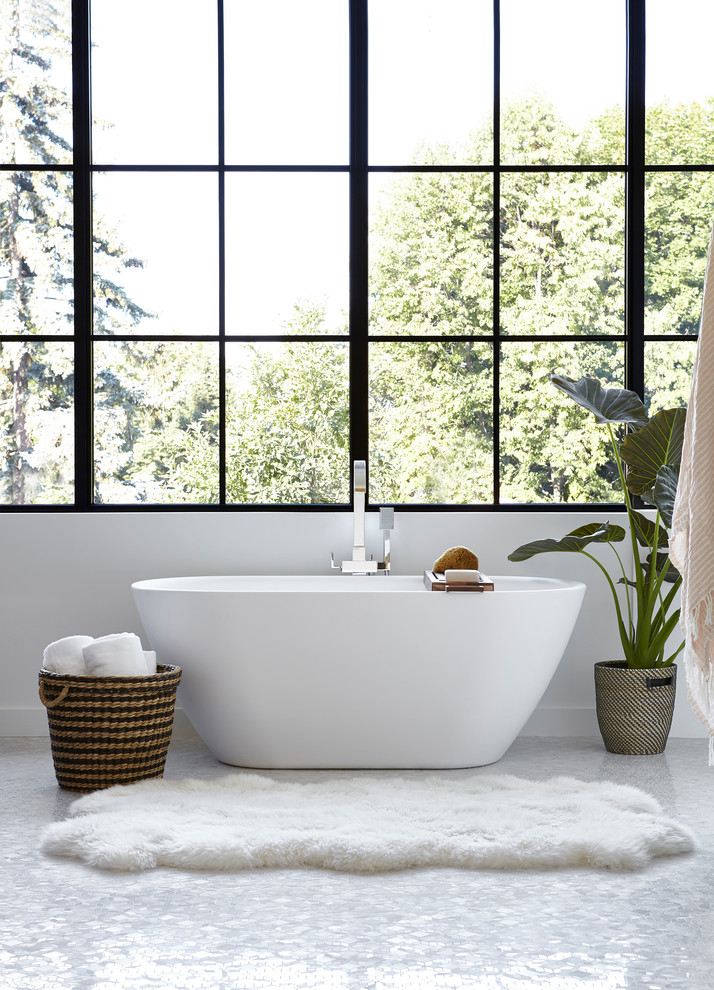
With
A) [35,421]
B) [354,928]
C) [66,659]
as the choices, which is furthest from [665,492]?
[35,421]

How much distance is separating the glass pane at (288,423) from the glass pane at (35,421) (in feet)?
2.07

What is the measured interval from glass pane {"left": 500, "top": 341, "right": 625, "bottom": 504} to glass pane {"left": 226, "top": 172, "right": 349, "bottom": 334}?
30.3 inches

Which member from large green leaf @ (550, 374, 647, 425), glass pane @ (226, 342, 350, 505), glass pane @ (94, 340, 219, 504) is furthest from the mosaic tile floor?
glass pane @ (226, 342, 350, 505)

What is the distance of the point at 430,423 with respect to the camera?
3.96m

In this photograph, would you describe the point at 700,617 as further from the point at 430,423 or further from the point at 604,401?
the point at 430,423

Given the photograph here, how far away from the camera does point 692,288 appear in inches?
149

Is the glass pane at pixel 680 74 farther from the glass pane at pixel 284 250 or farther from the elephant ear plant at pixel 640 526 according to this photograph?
the glass pane at pixel 284 250

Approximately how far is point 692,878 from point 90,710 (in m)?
1.63

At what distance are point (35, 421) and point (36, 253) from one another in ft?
2.11

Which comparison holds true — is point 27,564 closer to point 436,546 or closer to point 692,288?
point 436,546

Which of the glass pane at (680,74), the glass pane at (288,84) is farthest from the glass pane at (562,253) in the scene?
the glass pane at (288,84)

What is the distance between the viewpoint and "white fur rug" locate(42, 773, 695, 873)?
2152mm

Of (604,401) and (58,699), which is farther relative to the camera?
(604,401)

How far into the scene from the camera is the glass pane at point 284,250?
3812 millimetres
